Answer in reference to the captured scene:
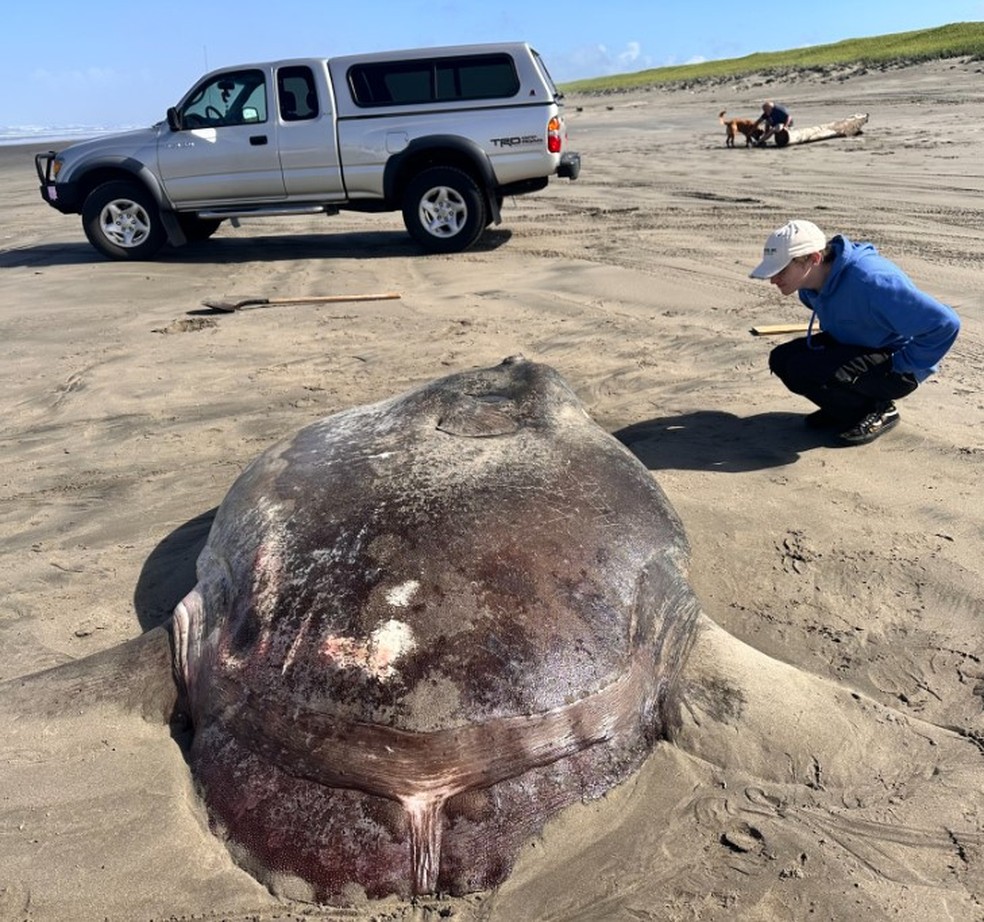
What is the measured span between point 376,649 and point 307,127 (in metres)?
8.52

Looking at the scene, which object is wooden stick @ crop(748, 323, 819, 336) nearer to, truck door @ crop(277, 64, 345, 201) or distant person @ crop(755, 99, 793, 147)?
truck door @ crop(277, 64, 345, 201)

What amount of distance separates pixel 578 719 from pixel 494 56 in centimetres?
866

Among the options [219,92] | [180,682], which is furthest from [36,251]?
[180,682]

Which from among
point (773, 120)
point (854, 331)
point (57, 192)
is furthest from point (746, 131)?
point (854, 331)

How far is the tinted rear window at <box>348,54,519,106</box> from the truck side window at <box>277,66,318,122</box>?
0.47m

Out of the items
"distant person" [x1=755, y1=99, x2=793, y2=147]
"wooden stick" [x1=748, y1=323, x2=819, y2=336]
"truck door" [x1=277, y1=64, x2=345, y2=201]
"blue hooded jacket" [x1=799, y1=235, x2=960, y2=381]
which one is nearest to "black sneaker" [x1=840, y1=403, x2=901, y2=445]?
"blue hooded jacket" [x1=799, y1=235, x2=960, y2=381]

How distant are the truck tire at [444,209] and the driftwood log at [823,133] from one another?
31.9 ft

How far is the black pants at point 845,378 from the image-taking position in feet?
13.6

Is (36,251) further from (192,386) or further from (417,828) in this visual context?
(417,828)

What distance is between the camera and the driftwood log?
53.2 ft

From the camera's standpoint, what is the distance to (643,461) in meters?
4.28

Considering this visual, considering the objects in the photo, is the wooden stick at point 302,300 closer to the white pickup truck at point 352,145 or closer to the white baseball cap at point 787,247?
the white pickup truck at point 352,145

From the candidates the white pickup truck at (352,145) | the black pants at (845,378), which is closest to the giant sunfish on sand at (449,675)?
the black pants at (845,378)

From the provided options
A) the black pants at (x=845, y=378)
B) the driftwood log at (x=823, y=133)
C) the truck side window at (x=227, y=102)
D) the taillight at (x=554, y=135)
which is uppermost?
the truck side window at (x=227, y=102)
